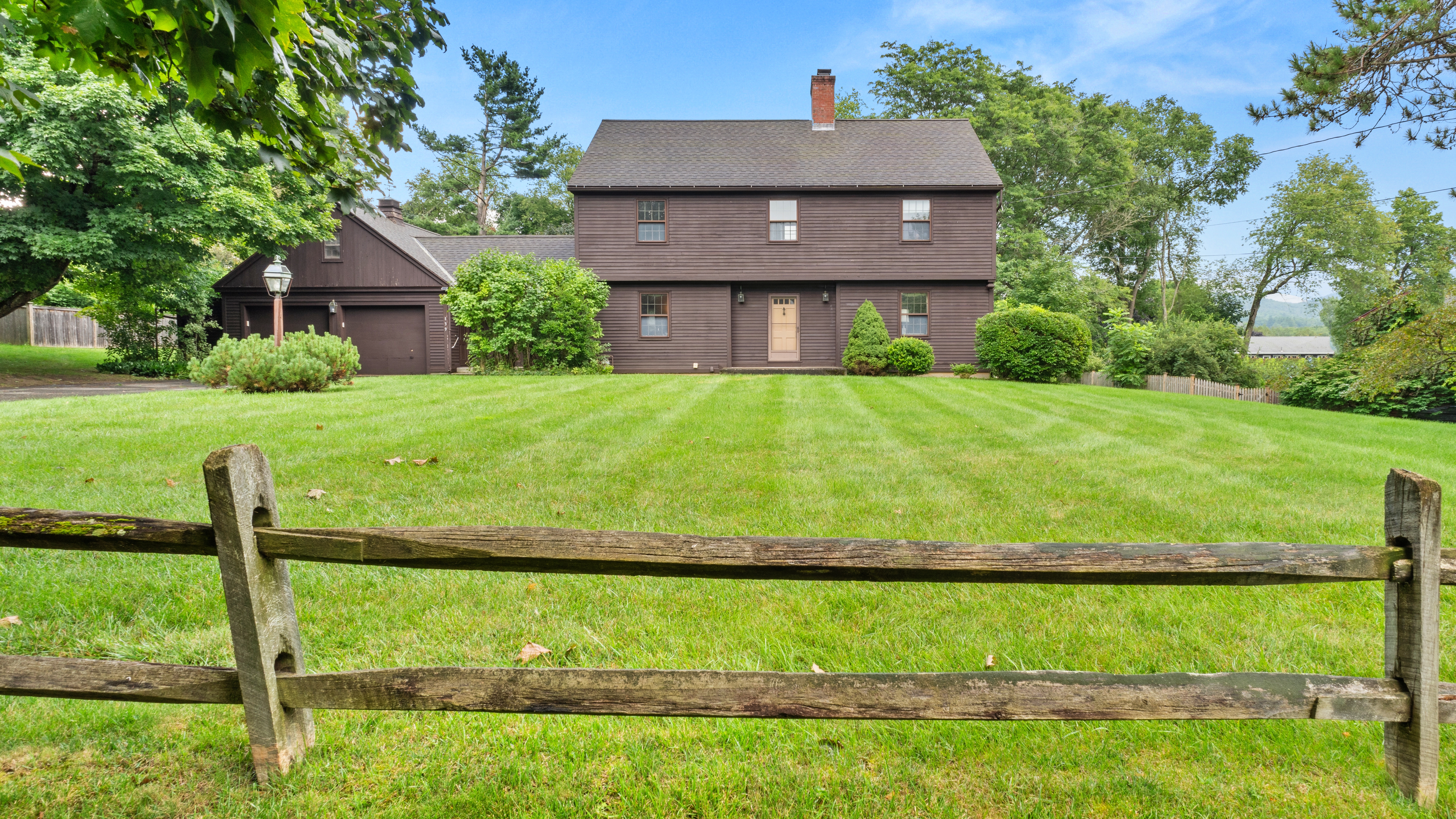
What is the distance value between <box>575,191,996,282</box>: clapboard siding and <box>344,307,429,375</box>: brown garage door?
19.7ft

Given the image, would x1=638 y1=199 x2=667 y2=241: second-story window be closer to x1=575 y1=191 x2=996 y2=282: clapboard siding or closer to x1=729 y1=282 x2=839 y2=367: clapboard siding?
x1=575 y1=191 x2=996 y2=282: clapboard siding

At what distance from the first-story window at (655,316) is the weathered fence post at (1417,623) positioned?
20231 mm

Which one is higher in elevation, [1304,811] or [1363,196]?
[1363,196]

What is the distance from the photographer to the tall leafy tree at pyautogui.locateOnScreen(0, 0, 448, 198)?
2.29m

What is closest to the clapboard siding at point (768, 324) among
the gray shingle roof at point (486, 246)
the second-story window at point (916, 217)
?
the second-story window at point (916, 217)

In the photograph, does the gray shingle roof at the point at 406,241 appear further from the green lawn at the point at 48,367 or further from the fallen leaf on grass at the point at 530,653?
the fallen leaf on grass at the point at 530,653

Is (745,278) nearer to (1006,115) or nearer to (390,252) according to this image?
(390,252)

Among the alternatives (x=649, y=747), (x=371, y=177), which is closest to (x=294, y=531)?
(x=649, y=747)

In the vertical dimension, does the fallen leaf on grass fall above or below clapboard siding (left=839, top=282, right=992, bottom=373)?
below

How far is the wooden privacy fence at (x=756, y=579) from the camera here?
5.93 feet

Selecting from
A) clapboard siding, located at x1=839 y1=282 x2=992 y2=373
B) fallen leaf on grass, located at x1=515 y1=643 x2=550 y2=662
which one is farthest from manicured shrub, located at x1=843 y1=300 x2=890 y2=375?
fallen leaf on grass, located at x1=515 y1=643 x2=550 y2=662

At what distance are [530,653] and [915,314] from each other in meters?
20.3

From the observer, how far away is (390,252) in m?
21.9

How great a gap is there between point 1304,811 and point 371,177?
A: 20.4 feet
